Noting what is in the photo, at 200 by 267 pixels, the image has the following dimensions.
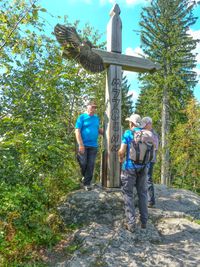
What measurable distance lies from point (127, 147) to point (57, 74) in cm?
184

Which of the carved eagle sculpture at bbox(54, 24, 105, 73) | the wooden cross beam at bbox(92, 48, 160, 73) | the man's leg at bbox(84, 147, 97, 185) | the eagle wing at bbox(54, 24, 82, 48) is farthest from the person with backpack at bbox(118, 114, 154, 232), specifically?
the eagle wing at bbox(54, 24, 82, 48)

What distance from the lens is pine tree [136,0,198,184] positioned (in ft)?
61.7

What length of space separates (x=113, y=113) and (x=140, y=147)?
4.94 ft

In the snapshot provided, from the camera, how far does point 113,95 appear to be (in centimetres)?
598

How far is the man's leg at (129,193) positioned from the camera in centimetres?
461

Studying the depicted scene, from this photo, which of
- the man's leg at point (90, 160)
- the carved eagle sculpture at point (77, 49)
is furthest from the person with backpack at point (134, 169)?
the carved eagle sculpture at point (77, 49)

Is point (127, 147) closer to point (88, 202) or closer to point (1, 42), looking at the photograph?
point (88, 202)

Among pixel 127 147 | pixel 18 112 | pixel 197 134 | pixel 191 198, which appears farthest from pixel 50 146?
pixel 197 134

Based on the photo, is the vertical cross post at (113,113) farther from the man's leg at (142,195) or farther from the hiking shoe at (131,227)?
the hiking shoe at (131,227)

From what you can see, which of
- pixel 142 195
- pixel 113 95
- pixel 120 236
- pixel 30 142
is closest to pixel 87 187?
pixel 142 195

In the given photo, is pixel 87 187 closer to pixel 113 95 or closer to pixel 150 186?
pixel 150 186

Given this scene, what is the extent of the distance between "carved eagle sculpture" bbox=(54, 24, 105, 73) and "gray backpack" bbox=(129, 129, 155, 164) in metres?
2.04

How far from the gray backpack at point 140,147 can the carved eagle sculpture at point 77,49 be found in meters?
2.04

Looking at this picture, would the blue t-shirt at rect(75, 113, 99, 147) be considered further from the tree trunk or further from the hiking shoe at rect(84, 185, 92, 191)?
the tree trunk
